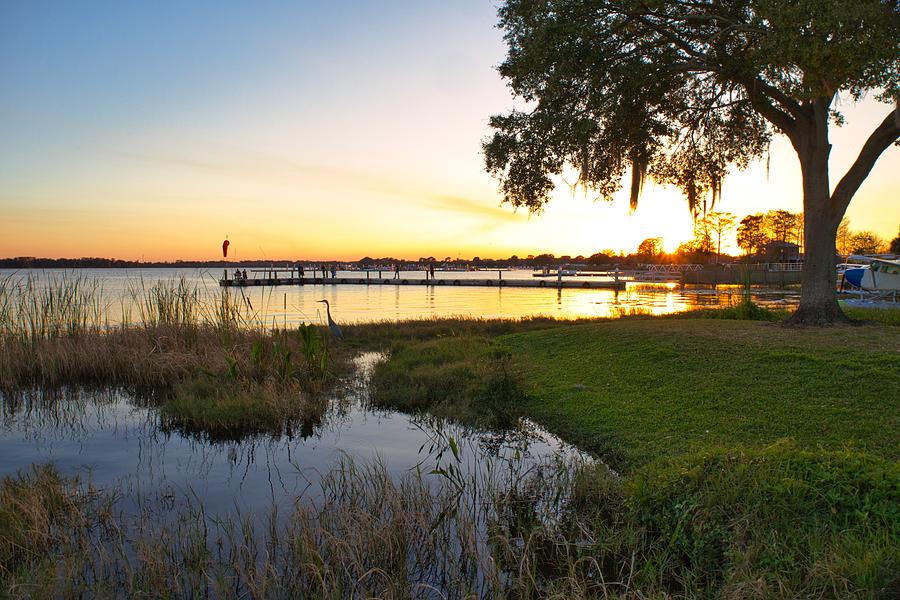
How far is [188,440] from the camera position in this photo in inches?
315

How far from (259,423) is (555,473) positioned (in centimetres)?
481

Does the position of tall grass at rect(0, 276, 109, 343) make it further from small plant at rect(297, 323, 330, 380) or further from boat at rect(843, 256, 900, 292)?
boat at rect(843, 256, 900, 292)

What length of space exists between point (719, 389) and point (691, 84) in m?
10.2

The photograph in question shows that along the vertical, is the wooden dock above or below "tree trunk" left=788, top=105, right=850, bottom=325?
below

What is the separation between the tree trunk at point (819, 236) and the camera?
12.0 m

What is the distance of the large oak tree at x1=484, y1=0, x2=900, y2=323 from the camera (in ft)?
30.6

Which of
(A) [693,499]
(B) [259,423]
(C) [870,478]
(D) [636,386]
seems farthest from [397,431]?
(C) [870,478]

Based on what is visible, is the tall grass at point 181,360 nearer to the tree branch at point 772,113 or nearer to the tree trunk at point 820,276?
the tree trunk at point 820,276

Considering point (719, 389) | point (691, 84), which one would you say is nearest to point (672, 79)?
point (691, 84)

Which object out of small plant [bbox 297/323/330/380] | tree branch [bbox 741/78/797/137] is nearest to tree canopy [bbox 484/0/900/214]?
tree branch [bbox 741/78/797/137]

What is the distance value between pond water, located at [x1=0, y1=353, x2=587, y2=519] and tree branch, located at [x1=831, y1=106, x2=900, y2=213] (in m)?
9.00

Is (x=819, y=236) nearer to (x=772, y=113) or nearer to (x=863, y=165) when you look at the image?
(x=863, y=165)

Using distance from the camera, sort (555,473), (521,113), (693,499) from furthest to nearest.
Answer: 1. (521,113)
2. (555,473)
3. (693,499)

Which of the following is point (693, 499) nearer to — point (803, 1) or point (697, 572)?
point (697, 572)
